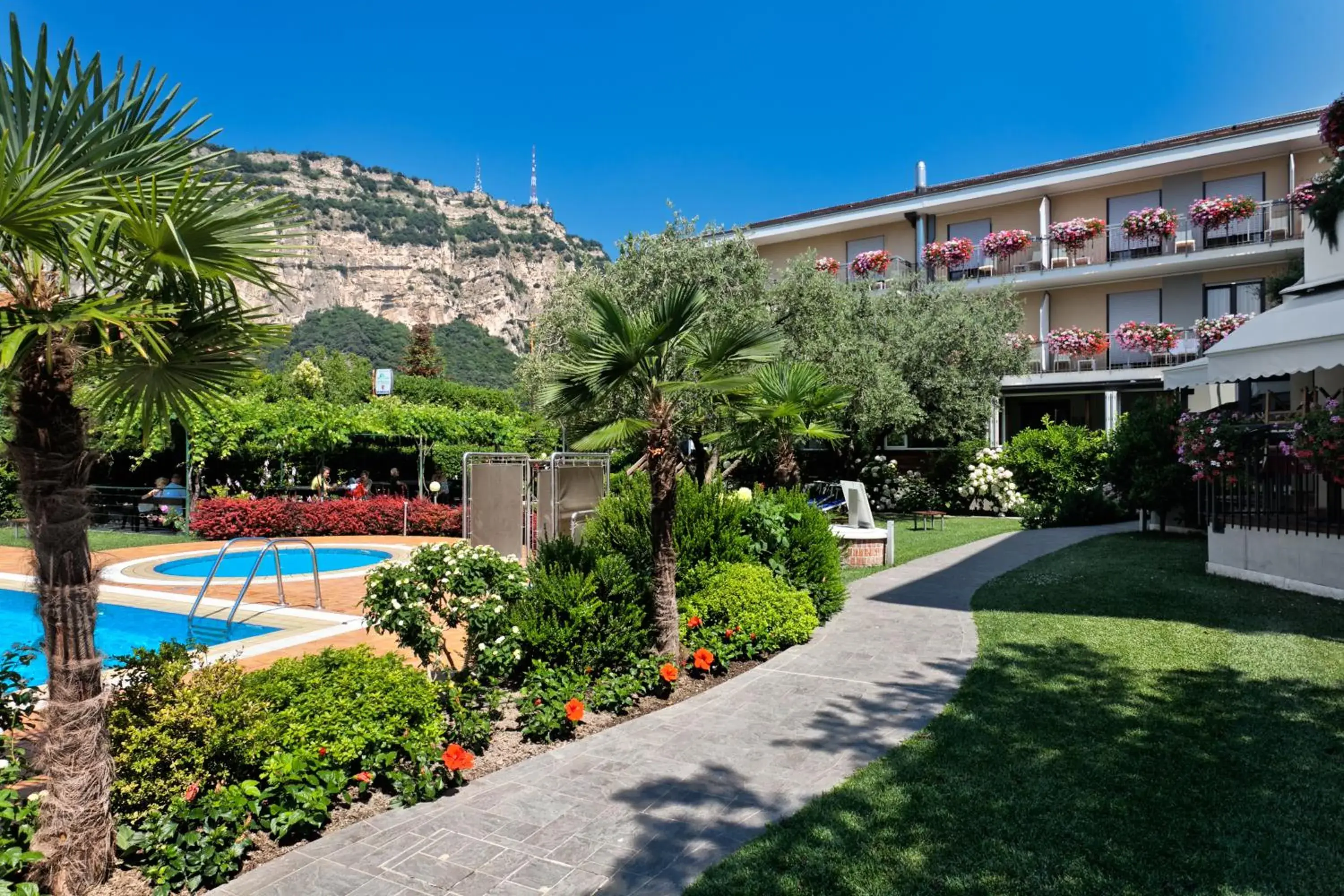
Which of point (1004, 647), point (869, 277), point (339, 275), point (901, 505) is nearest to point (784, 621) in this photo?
point (1004, 647)

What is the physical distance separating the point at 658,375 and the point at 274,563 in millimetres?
12671

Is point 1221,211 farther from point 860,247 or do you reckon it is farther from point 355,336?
point 355,336

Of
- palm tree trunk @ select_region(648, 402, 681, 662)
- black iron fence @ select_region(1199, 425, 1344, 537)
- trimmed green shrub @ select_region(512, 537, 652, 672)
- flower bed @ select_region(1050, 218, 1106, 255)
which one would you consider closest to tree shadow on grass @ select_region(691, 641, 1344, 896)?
palm tree trunk @ select_region(648, 402, 681, 662)

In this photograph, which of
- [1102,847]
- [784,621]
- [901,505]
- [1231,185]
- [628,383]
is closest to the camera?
[1102,847]

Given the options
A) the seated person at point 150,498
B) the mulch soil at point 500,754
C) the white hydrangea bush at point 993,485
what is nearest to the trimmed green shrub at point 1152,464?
the white hydrangea bush at point 993,485

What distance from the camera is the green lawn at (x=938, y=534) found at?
14.2 meters

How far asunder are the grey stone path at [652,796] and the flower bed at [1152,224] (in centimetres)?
A: 2261

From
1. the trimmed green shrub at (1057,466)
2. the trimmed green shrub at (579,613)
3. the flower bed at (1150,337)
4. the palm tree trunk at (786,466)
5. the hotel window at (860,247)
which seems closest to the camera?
the trimmed green shrub at (579,613)

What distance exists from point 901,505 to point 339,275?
9637cm

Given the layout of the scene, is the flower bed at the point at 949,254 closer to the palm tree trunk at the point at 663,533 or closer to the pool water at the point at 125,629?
the palm tree trunk at the point at 663,533

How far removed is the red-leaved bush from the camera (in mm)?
19234

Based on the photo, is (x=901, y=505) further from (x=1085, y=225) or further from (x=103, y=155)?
(x=103, y=155)

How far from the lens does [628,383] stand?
7.18 meters

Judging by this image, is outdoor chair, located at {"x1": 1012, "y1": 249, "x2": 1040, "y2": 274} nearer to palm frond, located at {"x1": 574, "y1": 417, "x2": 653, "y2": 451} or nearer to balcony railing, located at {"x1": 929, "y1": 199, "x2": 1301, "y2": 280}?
balcony railing, located at {"x1": 929, "y1": 199, "x2": 1301, "y2": 280}
